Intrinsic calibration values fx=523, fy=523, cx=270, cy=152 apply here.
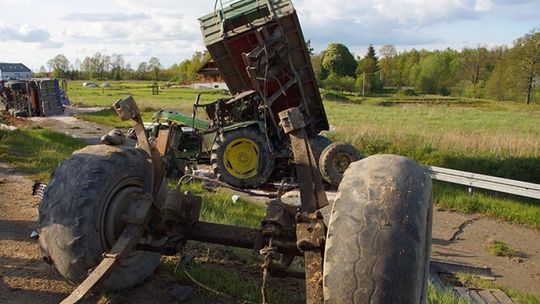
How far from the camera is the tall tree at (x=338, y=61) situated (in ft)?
237

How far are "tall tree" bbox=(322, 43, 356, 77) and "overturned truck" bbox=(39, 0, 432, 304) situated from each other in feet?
229

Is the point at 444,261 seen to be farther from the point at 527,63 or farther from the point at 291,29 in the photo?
the point at 527,63

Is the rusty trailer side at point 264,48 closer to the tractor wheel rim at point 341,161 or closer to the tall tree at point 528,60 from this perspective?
the tractor wheel rim at point 341,161

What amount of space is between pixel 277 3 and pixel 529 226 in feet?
19.8

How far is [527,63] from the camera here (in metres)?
55.3

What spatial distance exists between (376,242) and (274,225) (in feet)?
2.81

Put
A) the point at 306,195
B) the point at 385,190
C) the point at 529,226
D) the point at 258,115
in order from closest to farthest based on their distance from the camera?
the point at 385,190 < the point at 306,195 < the point at 529,226 < the point at 258,115

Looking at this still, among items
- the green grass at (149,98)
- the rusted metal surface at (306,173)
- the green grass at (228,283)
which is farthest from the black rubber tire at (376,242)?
the green grass at (149,98)

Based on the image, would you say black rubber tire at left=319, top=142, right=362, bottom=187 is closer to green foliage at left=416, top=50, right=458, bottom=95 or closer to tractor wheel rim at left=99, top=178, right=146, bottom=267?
tractor wheel rim at left=99, top=178, right=146, bottom=267

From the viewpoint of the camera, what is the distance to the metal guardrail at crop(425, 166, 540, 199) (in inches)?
391

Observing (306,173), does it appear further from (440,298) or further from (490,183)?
(490,183)

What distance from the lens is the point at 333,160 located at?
34.1 feet

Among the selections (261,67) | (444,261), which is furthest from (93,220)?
(261,67)

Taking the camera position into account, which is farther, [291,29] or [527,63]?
[527,63]
